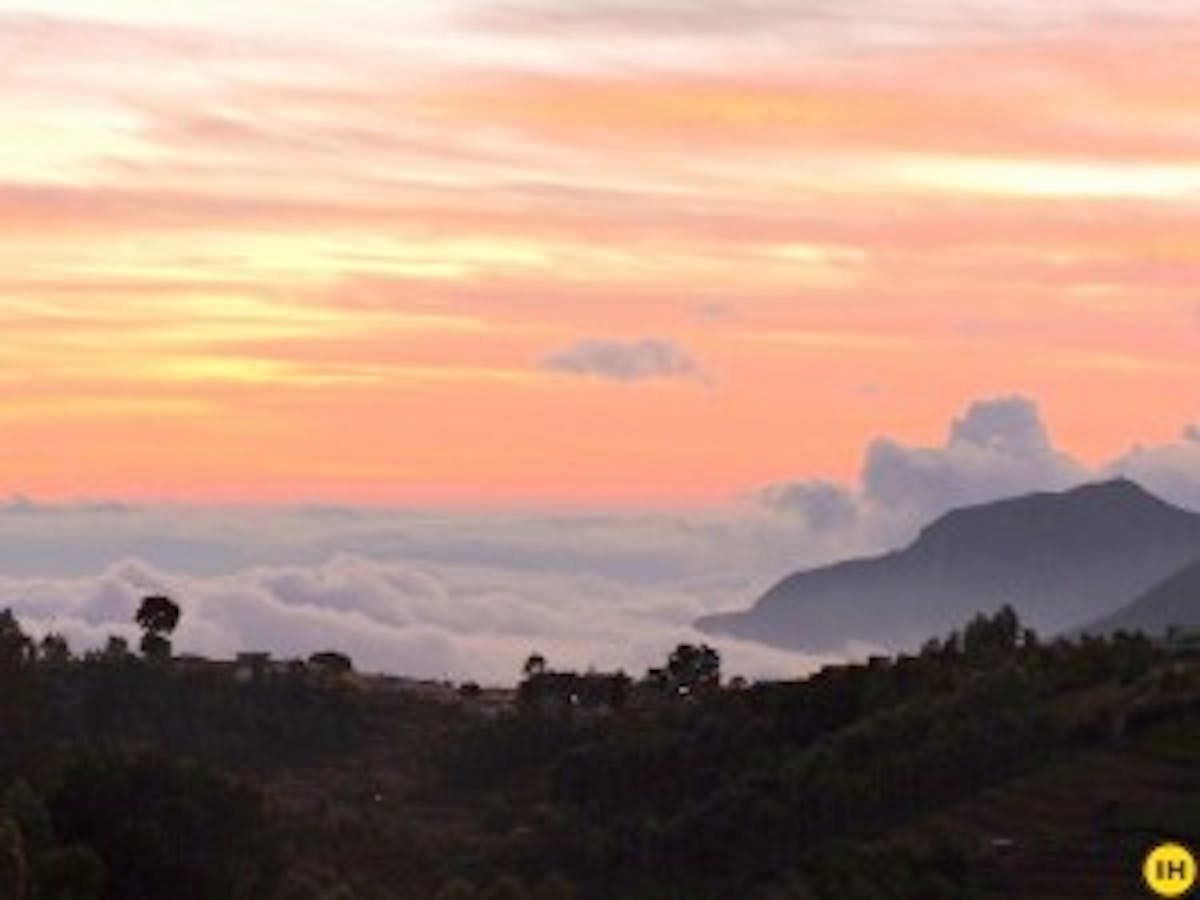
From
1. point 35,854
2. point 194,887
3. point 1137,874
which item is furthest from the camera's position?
point 1137,874

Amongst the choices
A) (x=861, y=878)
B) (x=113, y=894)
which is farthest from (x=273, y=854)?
(x=861, y=878)

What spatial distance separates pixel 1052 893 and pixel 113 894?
7475cm

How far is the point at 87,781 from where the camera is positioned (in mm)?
193000

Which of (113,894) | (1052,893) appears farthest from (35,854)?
(1052,893)

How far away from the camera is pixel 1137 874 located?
656 ft

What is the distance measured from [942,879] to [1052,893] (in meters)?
11.1

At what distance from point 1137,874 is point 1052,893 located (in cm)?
704

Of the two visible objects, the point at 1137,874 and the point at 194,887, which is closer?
the point at 194,887

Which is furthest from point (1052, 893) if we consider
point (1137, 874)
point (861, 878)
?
point (861, 878)

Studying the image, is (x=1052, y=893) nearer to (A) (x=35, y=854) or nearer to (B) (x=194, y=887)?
(B) (x=194, y=887)

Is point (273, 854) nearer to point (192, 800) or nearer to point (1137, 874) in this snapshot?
point (192, 800)

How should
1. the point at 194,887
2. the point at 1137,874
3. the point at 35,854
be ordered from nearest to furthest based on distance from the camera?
the point at 35,854 < the point at 194,887 < the point at 1137,874

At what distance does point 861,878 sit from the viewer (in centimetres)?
18888

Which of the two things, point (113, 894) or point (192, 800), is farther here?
point (192, 800)
